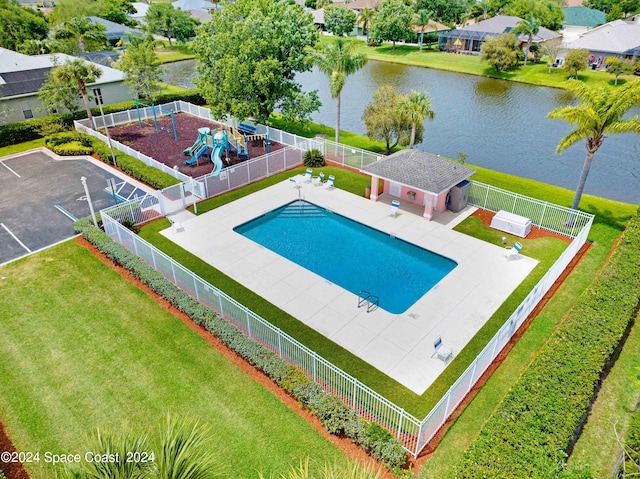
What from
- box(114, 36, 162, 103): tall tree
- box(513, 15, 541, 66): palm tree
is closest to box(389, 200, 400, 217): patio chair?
box(114, 36, 162, 103): tall tree

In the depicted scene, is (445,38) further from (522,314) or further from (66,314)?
(66,314)

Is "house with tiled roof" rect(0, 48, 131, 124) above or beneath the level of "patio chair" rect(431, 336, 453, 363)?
above

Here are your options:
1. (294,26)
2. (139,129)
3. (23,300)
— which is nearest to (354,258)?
(23,300)

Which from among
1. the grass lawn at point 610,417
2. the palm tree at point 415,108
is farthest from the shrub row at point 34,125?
the grass lawn at point 610,417

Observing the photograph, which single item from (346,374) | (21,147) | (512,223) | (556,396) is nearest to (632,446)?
(556,396)

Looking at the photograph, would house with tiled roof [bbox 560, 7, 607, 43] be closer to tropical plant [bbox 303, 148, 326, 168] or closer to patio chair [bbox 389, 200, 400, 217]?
tropical plant [bbox 303, 148, 326, 168]

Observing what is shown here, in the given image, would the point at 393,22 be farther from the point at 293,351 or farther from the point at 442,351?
the point at 293,351
